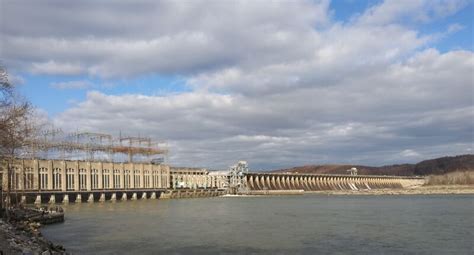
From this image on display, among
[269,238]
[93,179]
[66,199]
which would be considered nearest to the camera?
[269,238]

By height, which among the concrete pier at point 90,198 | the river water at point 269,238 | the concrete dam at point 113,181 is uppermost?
the concrete dam at point 113,181

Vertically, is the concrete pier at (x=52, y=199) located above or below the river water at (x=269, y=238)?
above

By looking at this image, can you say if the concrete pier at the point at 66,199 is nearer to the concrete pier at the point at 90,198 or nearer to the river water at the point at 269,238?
the concrete pier at the point at 90,198

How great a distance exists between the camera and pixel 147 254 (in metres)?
33.4

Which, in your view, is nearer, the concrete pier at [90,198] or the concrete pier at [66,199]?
the concrete pier at [66,199]

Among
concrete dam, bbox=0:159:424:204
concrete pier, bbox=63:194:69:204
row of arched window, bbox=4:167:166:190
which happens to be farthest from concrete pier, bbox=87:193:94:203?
concrete pier, bbox=63:194:69:204

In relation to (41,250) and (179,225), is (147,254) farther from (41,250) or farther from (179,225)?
(179,225)

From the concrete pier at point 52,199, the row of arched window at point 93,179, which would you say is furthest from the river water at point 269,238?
the concrete pier at point 52,199

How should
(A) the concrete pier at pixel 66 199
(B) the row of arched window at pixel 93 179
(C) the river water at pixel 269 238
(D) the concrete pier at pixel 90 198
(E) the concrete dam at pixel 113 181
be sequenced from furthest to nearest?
(D) the concrete pier at pixel 90 198 → (A) the concrete pier at pixel 66 199 → (B) the row of arched window at pixel 93 179 → (E) the concrete dam at pixel 113 181 → (C) the river water at pixel 269 238

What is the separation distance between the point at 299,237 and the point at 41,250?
2216cm

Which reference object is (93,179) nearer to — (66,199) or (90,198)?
(90,198)

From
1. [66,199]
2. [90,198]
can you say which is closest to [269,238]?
[66,199]

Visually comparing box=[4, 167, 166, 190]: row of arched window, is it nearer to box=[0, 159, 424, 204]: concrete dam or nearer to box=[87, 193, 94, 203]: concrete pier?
box=[0, 159, 424, 204]: concrete dam

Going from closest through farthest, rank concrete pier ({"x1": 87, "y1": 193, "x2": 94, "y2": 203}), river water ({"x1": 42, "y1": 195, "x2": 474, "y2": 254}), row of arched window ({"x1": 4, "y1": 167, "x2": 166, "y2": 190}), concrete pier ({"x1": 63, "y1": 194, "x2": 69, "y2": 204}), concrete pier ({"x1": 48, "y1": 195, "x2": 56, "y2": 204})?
river water ({"x1": 42, "y1": 195, "x2": 474, "y2": 254}), row of arched window ({"x1": 4, "y1": 167, "x2": 166, "y2": 190}), concrete pier ({"x1": 48, "y1": 195, "x2": 56, "y2": 204}), concrete pier ({"x1": 63, "y1": 194, "x2": 69, "y2": 204}), concrete pier ({"x1": 87, "y1": 193, "x2": 94, "y2": 203})
